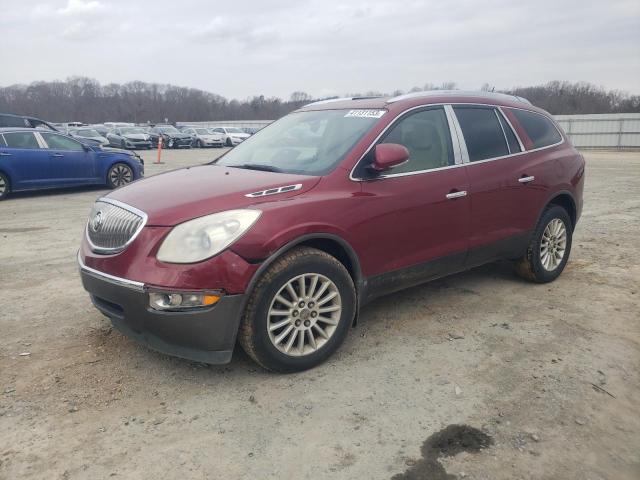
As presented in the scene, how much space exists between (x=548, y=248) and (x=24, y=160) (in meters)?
10.5

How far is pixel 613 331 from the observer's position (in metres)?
4.11

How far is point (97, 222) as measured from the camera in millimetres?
3561

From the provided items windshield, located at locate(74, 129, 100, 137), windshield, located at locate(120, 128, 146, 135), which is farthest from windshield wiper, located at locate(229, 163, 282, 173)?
windshield, located at locate(120, 128, 146, 135)

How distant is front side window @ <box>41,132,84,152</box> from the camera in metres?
11.6

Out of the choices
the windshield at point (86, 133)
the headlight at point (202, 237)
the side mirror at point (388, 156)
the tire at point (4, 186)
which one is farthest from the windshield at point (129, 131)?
the headlight at point (202, 237)

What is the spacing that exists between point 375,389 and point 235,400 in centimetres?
85

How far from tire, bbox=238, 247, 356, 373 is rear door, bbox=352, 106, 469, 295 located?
13.9 inches

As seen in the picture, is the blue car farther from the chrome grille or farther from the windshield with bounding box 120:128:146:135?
the windshield with bounding box 120:128:146:135

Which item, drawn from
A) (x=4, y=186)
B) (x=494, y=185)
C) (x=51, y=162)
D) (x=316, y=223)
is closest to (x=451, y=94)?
(x=494, y=185)

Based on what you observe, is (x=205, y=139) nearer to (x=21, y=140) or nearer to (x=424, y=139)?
(x=21, y=140)

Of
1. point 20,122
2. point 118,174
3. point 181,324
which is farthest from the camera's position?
point 20,122

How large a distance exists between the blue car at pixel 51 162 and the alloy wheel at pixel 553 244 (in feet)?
34.1

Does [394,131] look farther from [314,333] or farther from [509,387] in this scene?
[509,387]

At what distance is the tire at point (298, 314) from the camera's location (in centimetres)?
320
